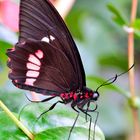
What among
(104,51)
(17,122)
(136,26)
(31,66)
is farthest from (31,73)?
(104,51)

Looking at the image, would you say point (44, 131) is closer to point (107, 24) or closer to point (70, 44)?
point (70, 44)

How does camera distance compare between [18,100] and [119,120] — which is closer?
[18,100]

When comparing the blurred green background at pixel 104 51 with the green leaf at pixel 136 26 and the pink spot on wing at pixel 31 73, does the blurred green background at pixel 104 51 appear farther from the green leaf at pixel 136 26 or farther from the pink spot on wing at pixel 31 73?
the pink spot on wing at pixel 31 73

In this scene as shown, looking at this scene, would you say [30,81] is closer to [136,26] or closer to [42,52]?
[42,52]

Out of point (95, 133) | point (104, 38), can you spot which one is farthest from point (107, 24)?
point (95, 133)

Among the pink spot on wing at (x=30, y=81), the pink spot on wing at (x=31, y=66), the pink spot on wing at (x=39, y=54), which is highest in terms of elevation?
the pink spot on wing at (x=39, y=54)

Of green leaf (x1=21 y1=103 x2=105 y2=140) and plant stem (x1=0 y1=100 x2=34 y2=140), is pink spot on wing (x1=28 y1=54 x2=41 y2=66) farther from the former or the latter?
plant stem (x1=0 y1=100 x2=34 y2=140)

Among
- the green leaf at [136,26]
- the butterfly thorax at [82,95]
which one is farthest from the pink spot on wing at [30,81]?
the green leaf at [136,26]
